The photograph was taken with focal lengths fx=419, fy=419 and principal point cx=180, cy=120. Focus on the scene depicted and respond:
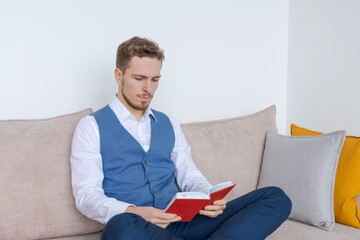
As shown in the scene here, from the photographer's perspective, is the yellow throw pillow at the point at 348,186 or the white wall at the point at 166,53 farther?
the white wall at the point at 166,53

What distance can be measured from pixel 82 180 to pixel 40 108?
24.0 inches

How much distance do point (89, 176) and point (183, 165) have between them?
1.60 ft

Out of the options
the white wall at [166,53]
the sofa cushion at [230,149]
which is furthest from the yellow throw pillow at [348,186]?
the white wall at [166,53]

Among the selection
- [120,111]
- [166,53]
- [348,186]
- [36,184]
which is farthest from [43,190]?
[348,186]

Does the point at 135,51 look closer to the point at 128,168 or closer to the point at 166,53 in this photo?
the point at 128,168

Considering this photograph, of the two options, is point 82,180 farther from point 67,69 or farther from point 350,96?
point 350,96

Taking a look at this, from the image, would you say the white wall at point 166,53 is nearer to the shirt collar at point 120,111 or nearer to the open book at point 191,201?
the shirt collar at point 120,111

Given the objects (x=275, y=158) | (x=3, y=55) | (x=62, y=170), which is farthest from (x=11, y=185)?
(x=275, y=158)

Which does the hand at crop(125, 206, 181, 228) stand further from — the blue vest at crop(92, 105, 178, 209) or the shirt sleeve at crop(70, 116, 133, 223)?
the blue vest at crop(92, 105, 178, 209)

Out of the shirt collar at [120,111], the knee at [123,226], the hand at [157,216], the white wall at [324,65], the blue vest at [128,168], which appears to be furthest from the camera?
the white wall at [324,65]

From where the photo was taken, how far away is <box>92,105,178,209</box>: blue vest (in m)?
1.75

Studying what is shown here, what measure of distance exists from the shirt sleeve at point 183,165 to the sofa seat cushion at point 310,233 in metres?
0.41

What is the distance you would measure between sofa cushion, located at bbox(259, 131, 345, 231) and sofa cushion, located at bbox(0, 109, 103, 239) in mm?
930

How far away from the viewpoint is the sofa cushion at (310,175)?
6.41ft
